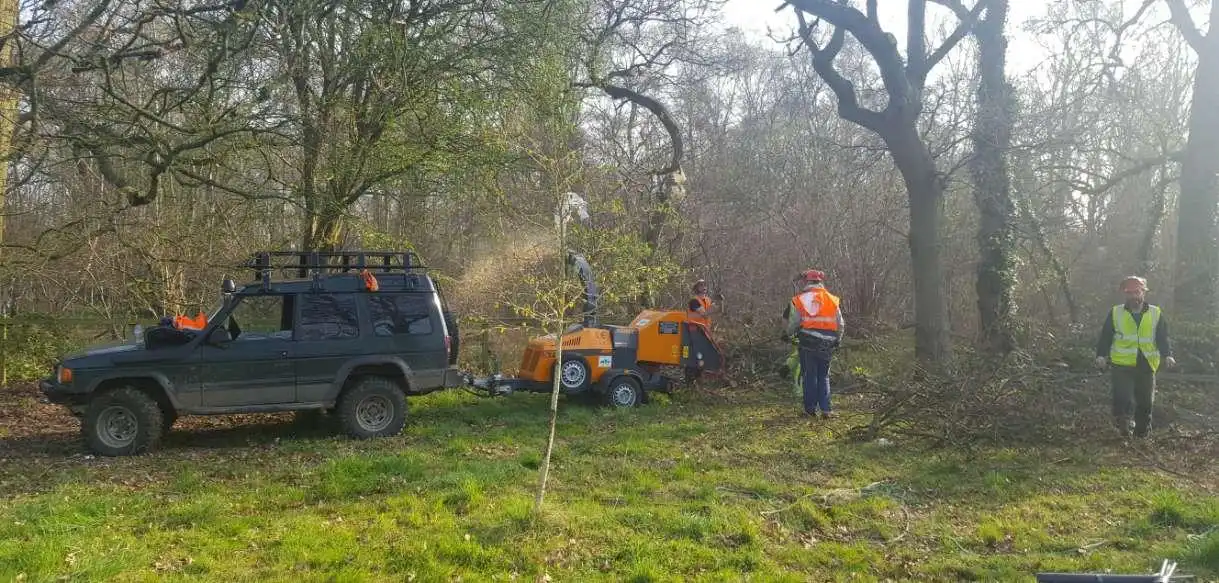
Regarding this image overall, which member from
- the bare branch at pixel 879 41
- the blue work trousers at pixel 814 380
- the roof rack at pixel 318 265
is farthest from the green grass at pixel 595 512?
the bare branch at pixel 879 41

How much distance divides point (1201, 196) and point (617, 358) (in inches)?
458

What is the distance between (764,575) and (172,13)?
853cm

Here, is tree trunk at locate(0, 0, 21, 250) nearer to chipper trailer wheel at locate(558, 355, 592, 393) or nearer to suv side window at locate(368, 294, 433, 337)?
suv side window at locate(368, 294, 433, 337)

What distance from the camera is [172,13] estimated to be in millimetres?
9102

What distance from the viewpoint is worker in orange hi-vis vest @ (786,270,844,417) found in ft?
33.0

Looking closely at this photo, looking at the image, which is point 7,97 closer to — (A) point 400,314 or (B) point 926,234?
(A) point 400,314

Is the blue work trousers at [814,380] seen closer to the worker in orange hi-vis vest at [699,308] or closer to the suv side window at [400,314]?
the worker in orange hi-vis vest at [699,308]

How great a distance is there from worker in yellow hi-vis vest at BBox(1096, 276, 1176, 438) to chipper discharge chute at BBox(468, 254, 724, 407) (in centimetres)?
471

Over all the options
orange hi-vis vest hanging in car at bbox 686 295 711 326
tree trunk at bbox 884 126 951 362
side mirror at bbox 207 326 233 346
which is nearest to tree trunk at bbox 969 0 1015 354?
tree trunk at bbox 884 126 951 362

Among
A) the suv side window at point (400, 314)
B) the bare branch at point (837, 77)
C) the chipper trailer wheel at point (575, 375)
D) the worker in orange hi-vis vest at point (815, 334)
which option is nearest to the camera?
the suv side window at point (400, 314)

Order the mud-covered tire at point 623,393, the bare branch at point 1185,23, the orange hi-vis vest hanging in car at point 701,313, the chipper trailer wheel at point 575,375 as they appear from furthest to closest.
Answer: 1. the bare branch at point 1185,23
2. the orange hi-vis vest hanging in car at point 701,313
3. the mud-covered tire at point 623,393
4. the chipper trailer wheel at point 575,375

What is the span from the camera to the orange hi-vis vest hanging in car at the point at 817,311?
396 inches

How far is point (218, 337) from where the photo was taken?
8.38 m

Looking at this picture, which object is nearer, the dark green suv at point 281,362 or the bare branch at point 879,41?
the dark green suv at point 281,362
